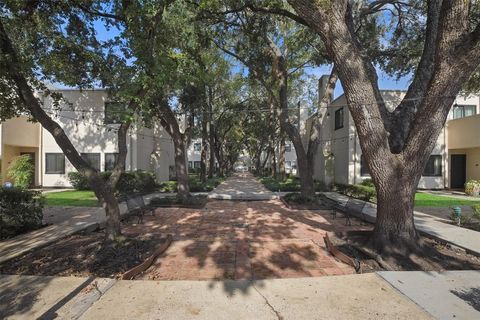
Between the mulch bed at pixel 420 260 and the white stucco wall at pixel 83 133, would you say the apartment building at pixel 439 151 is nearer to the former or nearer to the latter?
the mulch bed at pixel 420 260

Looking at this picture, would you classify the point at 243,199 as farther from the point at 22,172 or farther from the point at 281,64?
the point at 22,172

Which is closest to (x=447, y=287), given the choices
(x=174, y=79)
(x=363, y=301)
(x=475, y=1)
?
(x=363, y=301)

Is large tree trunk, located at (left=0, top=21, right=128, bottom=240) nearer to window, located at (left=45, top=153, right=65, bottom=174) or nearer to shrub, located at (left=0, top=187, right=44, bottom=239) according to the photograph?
shrub, located at (left=0, top=187, right=44, bottom=239)

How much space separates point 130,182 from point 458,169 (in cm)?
2034

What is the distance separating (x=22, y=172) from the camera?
15.1 metres

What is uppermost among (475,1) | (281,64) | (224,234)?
(475,1)

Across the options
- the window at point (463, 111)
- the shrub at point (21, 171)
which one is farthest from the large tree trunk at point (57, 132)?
the window at point (463, 111)

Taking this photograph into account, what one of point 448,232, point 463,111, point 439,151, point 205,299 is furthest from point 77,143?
point 463,111

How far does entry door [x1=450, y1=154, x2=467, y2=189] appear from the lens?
19.9 m

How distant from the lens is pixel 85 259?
5434 millimetres

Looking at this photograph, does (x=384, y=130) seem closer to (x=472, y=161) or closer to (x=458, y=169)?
(x=472, y=161)

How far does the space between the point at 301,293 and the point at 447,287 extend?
2.09 meters

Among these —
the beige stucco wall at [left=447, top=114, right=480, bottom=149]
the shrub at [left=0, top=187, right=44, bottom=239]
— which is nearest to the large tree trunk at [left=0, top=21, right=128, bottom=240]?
the shrub at [left=0, top=187, right=44, bottom=239]

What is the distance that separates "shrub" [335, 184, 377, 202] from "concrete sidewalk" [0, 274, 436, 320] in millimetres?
9885
